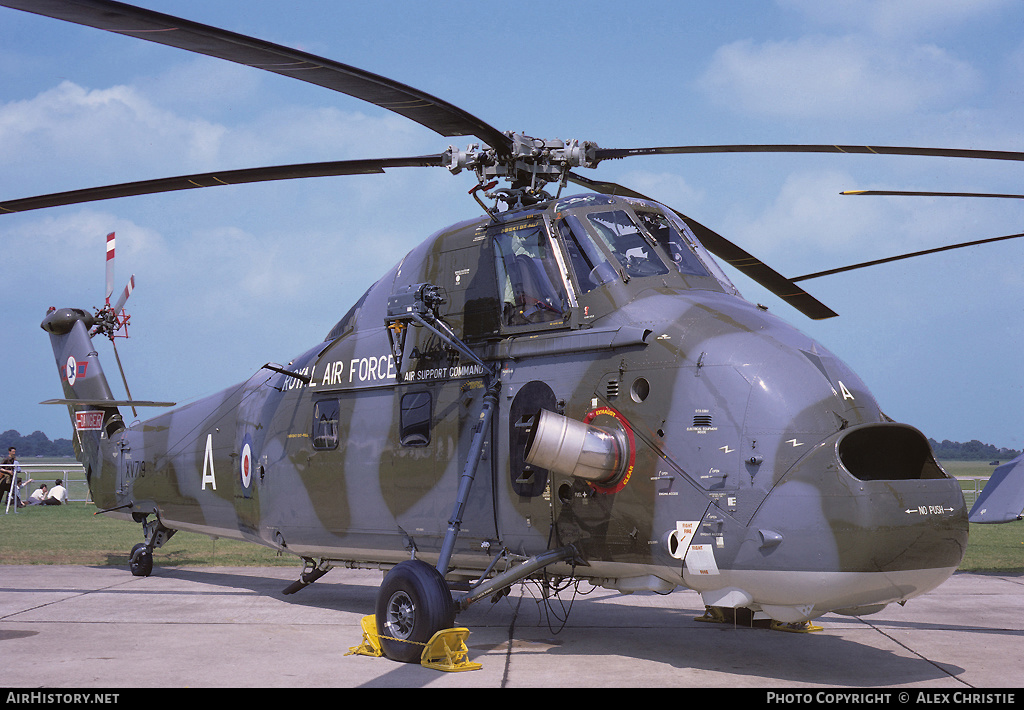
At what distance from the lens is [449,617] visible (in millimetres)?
7953

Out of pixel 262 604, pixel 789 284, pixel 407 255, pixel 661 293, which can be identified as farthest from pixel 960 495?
pixel 262 604

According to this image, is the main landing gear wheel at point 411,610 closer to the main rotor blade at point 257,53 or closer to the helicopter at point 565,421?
the helicopter at point 565,421

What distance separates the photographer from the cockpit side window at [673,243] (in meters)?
8.81

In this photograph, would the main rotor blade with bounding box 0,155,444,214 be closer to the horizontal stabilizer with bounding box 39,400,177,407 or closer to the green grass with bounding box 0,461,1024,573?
the horizontal stabilizer with bounding box 39,400,177,407

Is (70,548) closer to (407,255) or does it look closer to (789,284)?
(407,255)

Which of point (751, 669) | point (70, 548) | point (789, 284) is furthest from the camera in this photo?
point (70, 548)

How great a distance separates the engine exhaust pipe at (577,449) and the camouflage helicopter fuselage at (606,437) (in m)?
0.02

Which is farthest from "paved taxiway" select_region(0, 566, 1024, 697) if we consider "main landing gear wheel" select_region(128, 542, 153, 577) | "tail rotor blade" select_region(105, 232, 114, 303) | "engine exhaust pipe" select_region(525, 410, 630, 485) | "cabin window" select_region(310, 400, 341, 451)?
"tail rotor blade" select_region(105, 232, 114, 303)

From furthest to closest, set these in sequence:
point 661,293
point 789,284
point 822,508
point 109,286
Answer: point 109,286 < point 789,284 < point 661,293 < point 822,508

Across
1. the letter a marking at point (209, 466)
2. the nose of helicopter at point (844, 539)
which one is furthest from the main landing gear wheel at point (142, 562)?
the nose of helicopter at point (844, 539)

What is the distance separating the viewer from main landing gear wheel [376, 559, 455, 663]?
25.9 feet

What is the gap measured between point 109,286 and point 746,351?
13.5 m

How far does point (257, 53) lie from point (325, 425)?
507cm

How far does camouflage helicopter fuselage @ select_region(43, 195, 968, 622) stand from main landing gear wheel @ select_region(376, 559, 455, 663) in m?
0.94
